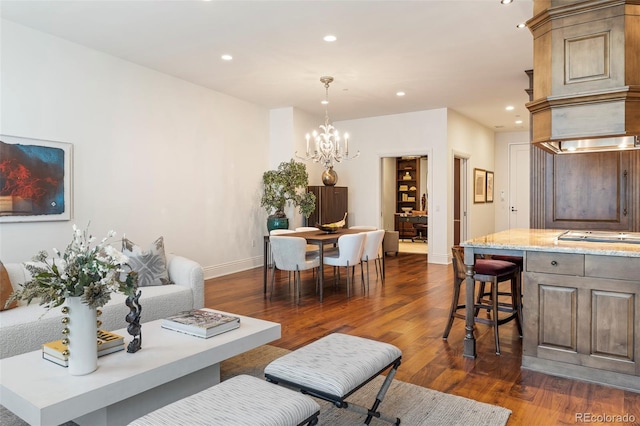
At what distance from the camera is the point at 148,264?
3.73 meters

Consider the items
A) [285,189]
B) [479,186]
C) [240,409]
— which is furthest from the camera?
[479,186]

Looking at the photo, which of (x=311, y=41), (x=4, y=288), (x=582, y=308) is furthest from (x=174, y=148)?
(x=582, y=308)

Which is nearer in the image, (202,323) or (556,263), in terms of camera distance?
(202,323)

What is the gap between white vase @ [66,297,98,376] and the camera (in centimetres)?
191

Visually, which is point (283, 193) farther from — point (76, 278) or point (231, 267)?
point (76, 278)

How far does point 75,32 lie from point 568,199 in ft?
18.8

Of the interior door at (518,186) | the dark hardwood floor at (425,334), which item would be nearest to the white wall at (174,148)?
the dark hardwood floor at (425,334)

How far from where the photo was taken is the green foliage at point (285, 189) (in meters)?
7.30

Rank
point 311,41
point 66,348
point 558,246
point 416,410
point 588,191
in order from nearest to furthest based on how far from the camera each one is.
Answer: point 66,348 → point 416,410 → point 558,246 → point 311,41 → point 588,191

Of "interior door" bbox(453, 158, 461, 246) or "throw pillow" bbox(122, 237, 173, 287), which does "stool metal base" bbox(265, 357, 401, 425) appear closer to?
"throw pillow" bbox(122, 237, 173, 287)

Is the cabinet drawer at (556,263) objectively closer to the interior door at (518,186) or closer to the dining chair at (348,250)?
the dining chair at (348,250)

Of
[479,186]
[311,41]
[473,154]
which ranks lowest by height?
[479,186]

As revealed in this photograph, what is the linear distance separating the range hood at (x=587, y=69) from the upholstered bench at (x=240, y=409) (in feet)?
8.33

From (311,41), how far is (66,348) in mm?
3806
